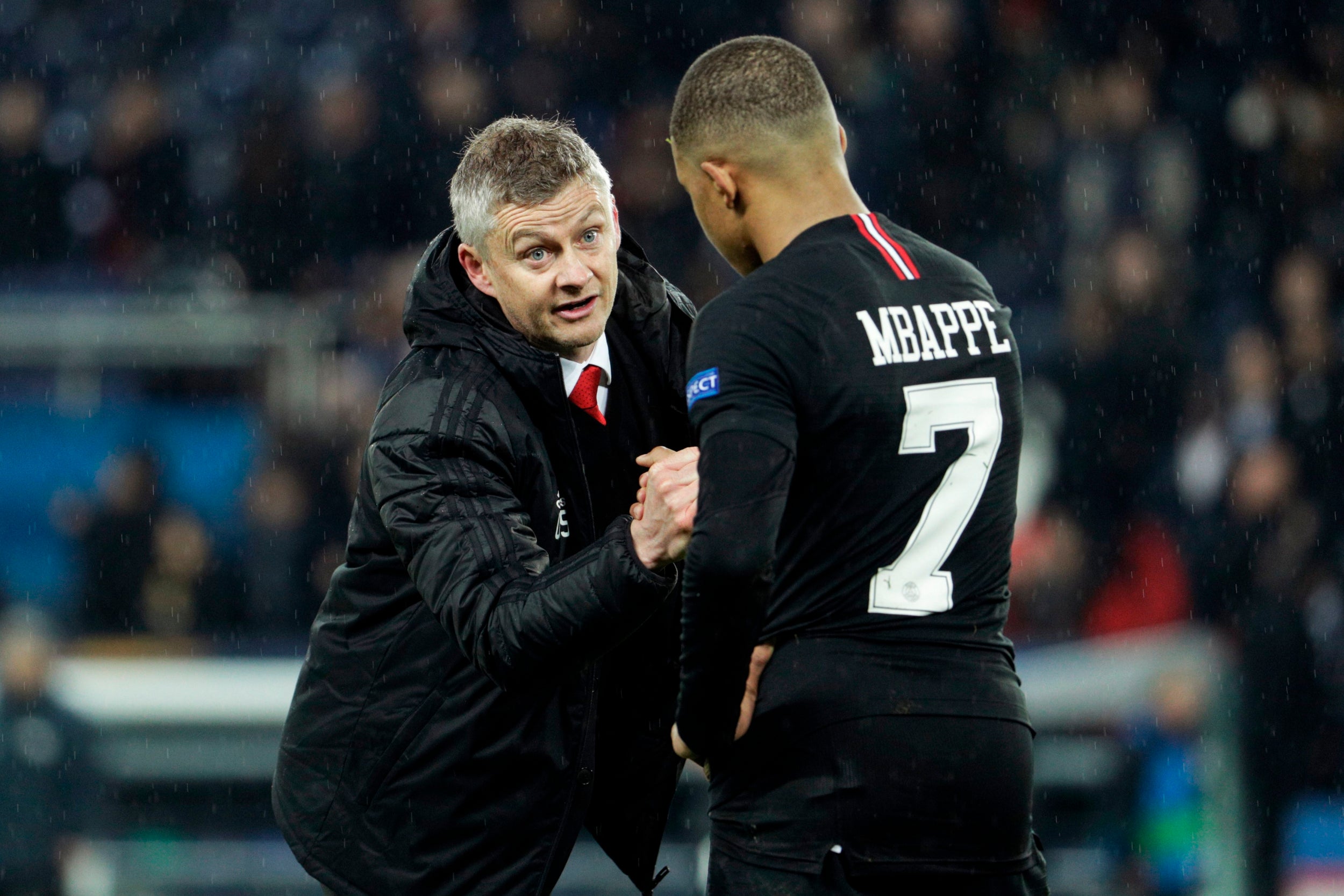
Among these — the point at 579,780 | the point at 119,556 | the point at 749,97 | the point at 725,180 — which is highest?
the point at 749,97

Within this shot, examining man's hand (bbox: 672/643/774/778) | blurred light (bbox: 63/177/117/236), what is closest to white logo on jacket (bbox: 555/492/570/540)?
man's hand (bbox: 672/643/774/778)

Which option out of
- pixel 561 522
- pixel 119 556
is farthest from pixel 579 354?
pixel 119 556

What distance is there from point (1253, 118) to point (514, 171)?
6359mm

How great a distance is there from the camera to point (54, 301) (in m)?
8.43

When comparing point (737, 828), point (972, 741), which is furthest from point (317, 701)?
point (972, 741)

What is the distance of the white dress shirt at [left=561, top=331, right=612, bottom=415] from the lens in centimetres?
348

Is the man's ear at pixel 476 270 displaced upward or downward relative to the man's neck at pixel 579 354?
upward

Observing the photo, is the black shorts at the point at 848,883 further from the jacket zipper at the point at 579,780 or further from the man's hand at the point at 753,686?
the jacket zipper at the point at 579,780

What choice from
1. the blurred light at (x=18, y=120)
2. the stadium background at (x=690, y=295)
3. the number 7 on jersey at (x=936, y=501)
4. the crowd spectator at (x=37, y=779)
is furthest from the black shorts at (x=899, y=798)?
the blurred light at (x=18, y=120)

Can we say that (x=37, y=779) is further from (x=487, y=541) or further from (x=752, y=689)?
(x=752, y=689)

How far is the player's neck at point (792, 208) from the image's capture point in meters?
2.87

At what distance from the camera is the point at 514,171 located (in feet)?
11.0

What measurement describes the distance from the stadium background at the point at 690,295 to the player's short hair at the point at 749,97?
3844 mm

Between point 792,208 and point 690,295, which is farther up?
point 792,208
